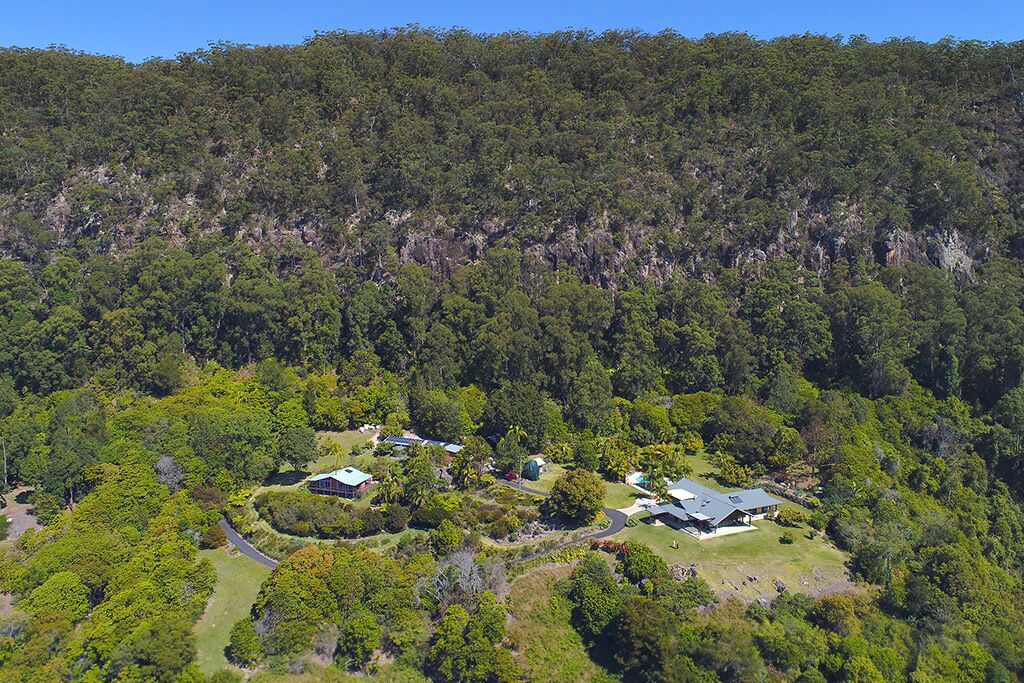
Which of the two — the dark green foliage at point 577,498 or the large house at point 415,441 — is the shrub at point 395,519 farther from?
the large house at point 415,441

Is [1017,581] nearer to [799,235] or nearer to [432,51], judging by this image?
[799,235]

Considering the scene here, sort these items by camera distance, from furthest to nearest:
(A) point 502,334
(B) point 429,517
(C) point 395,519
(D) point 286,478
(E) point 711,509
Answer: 1. (A) point 502,334
2. (D) point 286,478
3. (E) point 711,509
4. (B) point 429,517
5. (C) point 395,519

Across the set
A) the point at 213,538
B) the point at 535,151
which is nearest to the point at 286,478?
the point at 213,538

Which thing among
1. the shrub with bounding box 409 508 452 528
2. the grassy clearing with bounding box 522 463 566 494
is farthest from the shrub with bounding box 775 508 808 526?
the shrub with bounding box 409 508 452 528

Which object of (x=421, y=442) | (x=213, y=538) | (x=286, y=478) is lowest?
(x=213, y=538)

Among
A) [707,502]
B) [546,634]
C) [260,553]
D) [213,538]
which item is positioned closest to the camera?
[546,634]

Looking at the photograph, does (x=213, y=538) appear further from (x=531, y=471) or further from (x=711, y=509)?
(x=711, y=509)

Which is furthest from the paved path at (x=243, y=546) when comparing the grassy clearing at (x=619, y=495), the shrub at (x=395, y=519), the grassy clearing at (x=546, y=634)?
the grassy clearing at (x=619, y=495)
